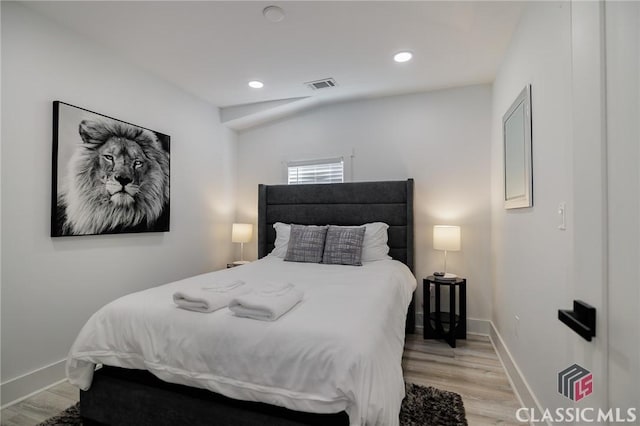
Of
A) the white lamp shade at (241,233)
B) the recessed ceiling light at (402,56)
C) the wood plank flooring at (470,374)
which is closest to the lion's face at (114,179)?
the white lamp shade at (241,233)

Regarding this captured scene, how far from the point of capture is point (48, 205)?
7.41 feet

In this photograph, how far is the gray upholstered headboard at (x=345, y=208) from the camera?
3402mm

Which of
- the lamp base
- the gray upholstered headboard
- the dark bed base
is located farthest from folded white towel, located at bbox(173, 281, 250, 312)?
the lamp base

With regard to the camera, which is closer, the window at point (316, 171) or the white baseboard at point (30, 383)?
the white baseboard at point (30, 383)

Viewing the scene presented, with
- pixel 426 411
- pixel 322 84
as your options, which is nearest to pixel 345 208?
pixel 322 84

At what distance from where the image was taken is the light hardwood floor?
74.9 inches

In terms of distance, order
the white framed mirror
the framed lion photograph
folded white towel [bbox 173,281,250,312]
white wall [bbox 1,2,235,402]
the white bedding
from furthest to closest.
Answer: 1. the framed lion photograph
2. white wall [bbox 1,2,235,402]
3. the white framed mirror
4. folded white towel [bbox 173,281,250,312]
5. the white bedding

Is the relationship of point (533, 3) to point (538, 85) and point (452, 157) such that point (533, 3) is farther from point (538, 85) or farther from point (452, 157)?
point (452, 157)

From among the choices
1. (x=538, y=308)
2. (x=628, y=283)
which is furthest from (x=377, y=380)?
(x=538, y=308)

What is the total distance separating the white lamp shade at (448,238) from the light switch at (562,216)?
162 centimetres

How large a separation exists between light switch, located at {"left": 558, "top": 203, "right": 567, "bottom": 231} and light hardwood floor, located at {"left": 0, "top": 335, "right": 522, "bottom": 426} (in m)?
1.26

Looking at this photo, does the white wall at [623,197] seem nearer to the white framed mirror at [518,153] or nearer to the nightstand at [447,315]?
the white framed mirror at [518,153]

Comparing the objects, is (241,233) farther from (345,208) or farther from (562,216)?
(562,216)

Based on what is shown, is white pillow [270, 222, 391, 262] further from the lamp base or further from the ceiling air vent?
the ceiling air vent
